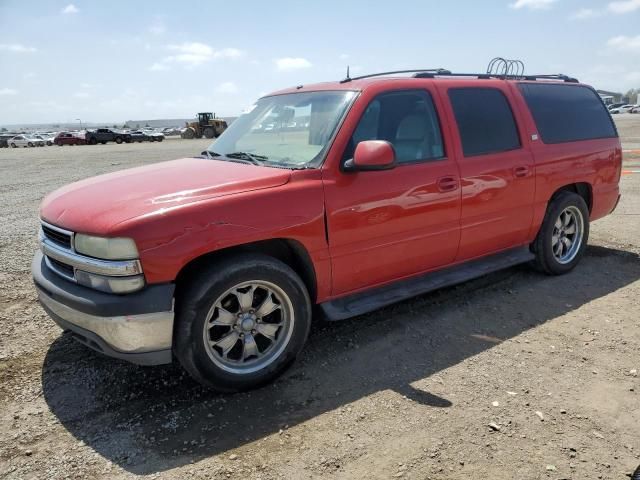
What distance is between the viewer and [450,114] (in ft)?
13.4

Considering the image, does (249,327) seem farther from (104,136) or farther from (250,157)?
(104,136)

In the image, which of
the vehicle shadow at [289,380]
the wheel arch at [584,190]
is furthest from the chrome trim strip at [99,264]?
the wheel arch at [584,190]

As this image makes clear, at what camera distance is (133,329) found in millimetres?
2729

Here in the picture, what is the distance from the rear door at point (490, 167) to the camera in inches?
162

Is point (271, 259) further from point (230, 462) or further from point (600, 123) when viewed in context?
point (600, 123)

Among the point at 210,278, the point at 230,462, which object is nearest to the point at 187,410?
the point at 230,462

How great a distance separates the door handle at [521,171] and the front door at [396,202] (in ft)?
2.58

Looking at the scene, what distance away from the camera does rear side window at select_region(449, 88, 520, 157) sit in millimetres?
4156

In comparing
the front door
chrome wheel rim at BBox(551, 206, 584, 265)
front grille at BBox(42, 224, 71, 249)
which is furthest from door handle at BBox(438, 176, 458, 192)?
front grille at BBox(42, 224, 71, 249)

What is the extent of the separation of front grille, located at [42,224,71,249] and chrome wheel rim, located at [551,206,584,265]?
439cm

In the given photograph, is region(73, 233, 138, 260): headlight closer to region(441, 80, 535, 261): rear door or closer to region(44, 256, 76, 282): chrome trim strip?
region(44, 256, 76, 282): chrome trim strip

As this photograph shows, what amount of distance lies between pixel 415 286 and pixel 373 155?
1.25 meters

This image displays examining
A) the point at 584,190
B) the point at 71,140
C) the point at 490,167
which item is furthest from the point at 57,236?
the point at 71,140

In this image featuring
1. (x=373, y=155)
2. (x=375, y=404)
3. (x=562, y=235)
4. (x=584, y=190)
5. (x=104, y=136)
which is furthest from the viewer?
(x=104, y=136)
